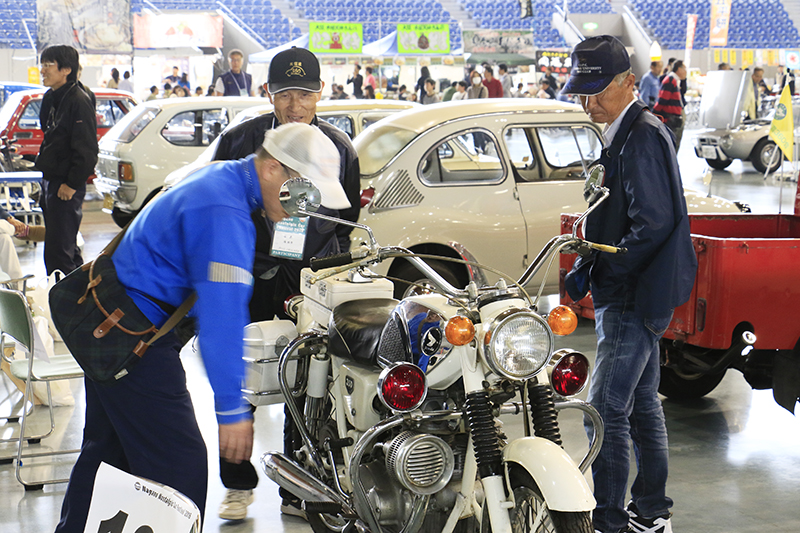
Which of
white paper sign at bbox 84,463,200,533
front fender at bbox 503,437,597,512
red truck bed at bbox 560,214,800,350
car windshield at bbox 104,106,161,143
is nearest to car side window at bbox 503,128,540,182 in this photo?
red truck bed at bbox 560,214,800,350

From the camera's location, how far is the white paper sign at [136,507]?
6.63 feet

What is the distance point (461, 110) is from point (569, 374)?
12.0ft

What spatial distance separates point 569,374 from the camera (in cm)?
276

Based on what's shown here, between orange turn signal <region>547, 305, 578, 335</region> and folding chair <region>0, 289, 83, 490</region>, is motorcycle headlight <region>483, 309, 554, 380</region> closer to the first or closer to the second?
orange turn signal <region>547, 305, 578, 335</region>

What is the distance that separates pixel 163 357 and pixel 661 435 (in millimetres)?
1868

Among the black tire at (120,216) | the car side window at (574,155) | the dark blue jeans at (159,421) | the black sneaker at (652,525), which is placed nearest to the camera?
the dark blue jeans at (159,421)

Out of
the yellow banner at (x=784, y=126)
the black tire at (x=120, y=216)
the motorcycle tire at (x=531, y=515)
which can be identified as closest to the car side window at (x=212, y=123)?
the black tire at (x=120, y=216)

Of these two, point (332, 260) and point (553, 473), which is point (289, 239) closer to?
point (332, 260)

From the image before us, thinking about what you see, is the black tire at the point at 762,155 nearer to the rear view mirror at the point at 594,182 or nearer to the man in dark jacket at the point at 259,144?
the man in dark jacket at the point at 259,144

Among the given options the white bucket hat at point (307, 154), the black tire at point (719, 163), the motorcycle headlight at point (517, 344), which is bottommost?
the black tire at point (719, 163)

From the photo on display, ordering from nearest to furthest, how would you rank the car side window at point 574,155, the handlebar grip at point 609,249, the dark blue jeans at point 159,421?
the dark blue jeans at point 159,421
the handlebar grip at point 609,249
the car side window at point 574,155

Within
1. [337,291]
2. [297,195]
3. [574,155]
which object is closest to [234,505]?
[337,291]

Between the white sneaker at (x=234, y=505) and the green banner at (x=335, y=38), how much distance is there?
84.7ft

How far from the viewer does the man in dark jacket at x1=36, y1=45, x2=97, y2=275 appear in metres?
6.35
